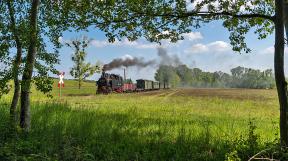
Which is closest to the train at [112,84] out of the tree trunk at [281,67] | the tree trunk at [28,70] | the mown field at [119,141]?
the mown field at [119,141]

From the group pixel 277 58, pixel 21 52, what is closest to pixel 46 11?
pixel 21 52

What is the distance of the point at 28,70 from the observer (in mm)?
14734

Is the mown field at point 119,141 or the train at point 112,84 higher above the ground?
the train at point 112,84

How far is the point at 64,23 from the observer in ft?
44.9

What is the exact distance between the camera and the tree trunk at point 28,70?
Result: 47.8ft

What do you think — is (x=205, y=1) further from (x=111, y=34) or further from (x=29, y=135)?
(x=29, y=135)

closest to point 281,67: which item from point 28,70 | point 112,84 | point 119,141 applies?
point 119,141

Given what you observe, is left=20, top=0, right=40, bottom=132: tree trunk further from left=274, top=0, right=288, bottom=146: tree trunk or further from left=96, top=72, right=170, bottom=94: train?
left=96, top=72, right=170, bottom=94: train

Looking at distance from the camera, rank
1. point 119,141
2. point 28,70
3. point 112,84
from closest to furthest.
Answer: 1. point 119,141
2. point 28,70
3. point 112,84

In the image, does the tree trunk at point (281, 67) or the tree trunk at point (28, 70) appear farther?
the tree trunk at point (28, 70)

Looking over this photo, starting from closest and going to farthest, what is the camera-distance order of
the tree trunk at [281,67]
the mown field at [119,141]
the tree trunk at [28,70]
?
1. the tree trunk at [281,67]
2. the mown field at [119,141]
3. the tree trunk at [28,70]

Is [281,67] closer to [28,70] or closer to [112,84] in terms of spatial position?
[28,70]

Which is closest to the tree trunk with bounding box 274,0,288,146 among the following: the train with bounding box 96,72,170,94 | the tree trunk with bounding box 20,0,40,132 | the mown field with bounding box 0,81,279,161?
the mown field with bounding box 0,81,279,161

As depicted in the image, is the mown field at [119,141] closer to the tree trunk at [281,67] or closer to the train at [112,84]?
the tree trunk at [281,67]
